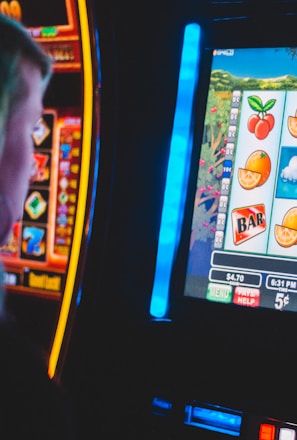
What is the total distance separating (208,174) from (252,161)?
8cm

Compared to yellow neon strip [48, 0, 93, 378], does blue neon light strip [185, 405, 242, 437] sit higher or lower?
lower

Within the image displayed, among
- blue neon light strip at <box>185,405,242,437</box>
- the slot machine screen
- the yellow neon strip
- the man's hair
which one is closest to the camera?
the man's hair

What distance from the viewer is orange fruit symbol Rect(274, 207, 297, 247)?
3.47 ft

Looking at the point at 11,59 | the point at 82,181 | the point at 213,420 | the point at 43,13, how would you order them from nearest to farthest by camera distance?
the point at 11,59 → the point at 213,420 → the point at 82,181 → the point at 43,13

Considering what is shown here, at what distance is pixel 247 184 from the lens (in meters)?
1.10

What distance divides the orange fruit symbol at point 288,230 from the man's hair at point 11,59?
49cm

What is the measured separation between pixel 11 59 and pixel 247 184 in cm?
53

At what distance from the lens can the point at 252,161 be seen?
3.60ft

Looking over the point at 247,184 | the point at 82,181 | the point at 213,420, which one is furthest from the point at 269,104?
the point at 213,420

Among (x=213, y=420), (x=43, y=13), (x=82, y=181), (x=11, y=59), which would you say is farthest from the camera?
(x=43, y=13)

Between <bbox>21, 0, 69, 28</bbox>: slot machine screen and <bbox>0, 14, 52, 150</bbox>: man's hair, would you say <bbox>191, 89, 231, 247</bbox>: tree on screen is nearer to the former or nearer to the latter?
<bbox>0, 14, 52, 150</bbox>: man's hair

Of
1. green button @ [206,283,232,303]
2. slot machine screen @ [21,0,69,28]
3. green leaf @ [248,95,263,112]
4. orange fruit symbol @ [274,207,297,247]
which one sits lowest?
green button @ [206,283,232,303]

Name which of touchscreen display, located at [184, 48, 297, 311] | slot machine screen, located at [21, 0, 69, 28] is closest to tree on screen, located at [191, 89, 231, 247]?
touchscreen display, located at [184, 48, 297, 311]

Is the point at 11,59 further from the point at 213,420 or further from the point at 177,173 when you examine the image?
the point at 213,420
